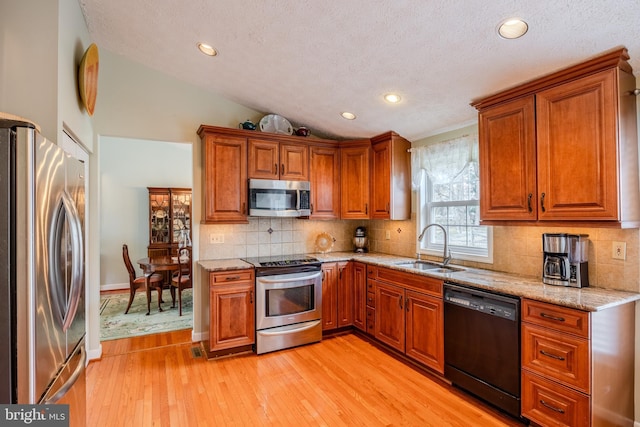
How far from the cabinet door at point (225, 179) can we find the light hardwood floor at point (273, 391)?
1.44 m

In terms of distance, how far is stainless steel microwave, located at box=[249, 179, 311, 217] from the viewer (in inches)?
139

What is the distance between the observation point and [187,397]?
249 cm

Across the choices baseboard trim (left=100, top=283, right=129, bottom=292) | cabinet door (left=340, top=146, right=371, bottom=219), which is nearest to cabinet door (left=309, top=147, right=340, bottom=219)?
cabinet door (left=340, top=146, right=371, bottom=219)

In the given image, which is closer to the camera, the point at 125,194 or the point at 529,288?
the point at 529,288

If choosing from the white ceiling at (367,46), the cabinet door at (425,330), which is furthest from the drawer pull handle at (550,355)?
the white ceiling at (367,46)

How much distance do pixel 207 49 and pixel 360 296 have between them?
289 centimetres

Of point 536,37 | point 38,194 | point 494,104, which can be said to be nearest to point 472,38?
point 536,37

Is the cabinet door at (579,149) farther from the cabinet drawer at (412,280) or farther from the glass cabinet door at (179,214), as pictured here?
the glass cabinet door at (179,214)

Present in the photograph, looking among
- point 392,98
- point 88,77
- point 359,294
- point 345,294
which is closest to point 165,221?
point 88,77

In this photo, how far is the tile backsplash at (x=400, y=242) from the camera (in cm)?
213

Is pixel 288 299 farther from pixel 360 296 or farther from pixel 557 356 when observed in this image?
pixel 557 356

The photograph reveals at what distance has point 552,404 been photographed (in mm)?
1957

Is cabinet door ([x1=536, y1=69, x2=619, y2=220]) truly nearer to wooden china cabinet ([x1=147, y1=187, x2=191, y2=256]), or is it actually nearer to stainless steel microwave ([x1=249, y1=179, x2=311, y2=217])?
stainless steel microwave ([x1=249, y1=179, x2=311, y2=217])

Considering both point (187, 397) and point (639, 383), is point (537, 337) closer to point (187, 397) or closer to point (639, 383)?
point (639, 383)
